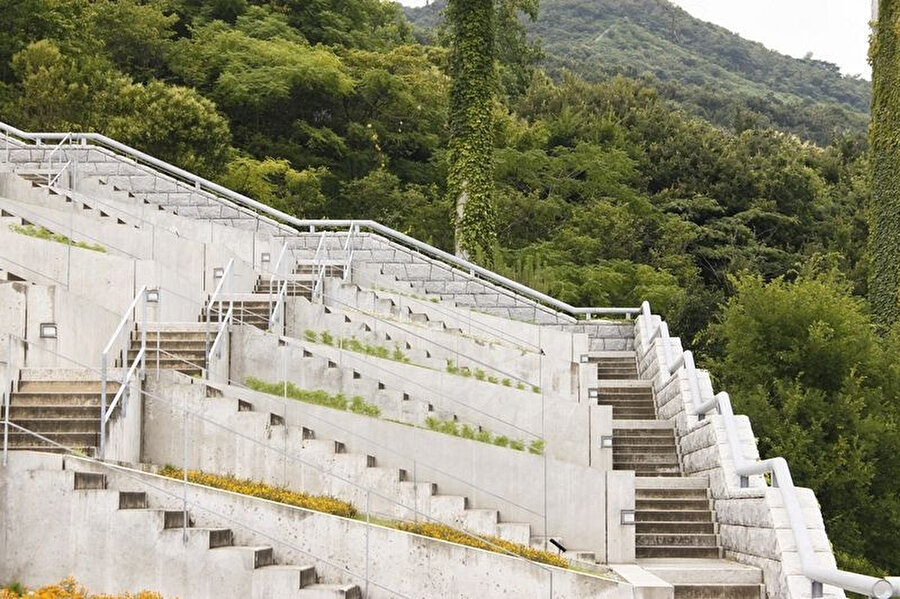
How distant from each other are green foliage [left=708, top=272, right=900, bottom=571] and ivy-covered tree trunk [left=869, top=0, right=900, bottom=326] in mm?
8803

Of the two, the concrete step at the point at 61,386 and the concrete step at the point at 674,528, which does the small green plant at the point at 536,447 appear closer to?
the concrete step at the point at 674,528

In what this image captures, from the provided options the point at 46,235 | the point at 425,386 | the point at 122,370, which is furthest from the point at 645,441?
the point at 46,235

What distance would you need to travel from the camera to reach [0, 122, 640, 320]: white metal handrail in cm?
2850

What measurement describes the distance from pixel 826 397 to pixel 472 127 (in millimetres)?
13748

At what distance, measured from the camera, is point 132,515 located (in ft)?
43.0

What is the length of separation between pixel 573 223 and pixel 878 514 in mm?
→ 18100

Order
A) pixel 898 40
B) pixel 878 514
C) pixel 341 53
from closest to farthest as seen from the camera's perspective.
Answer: pixel 878 514 < pixel 898 40 < pixel 341 53

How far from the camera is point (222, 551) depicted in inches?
512

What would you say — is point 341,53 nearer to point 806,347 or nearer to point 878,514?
point 806,347

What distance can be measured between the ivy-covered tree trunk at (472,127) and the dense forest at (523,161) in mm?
1130

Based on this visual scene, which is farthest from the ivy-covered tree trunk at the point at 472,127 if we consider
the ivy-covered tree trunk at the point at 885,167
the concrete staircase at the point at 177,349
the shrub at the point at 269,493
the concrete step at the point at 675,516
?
the shrub at the point at 269,493

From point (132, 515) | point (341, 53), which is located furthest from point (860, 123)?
point (132, 515)

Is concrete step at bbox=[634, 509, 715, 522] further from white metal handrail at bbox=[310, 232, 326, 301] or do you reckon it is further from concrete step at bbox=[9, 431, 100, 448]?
white metal handrail at bbox=[310, 232, 326, 301]

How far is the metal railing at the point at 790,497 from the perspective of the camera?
30.7 ft
